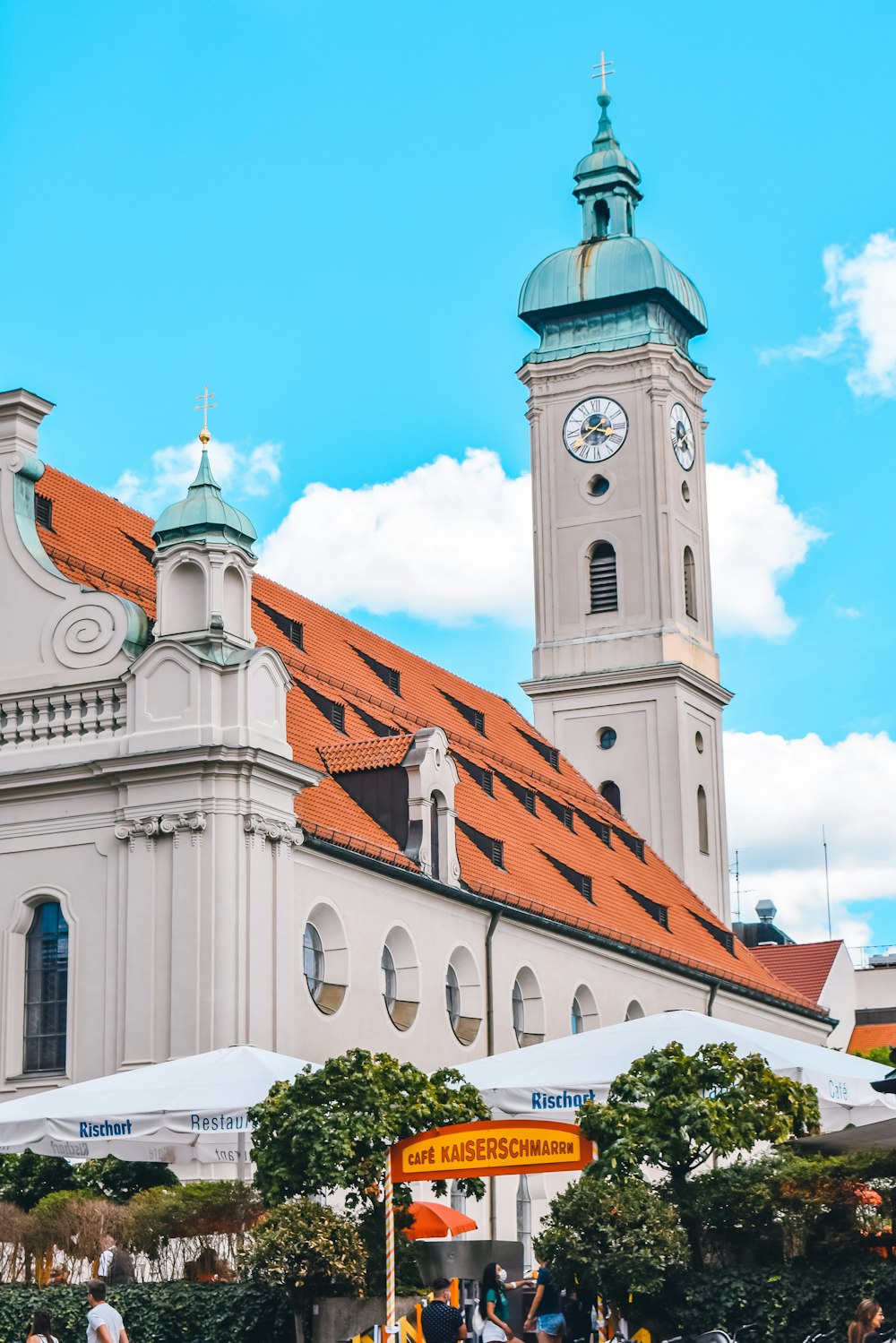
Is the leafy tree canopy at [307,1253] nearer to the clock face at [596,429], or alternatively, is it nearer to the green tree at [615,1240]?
the green tree at [615,1240]

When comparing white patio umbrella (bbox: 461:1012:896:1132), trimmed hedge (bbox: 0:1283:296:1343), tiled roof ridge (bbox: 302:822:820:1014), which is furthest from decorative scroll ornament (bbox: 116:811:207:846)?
trimmed hedge (bbox: 0:1283:296:1343)

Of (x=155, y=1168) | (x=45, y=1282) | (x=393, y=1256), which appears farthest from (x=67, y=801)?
(x=393, y=1256)

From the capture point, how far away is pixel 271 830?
30.2 m

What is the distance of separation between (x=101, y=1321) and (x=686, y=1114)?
217 inches

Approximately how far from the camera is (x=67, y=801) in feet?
101

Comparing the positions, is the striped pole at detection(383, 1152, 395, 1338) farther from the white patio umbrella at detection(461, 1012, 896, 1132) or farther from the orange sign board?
the white patio umbrella at detection(461, 1012, 896, 1132)

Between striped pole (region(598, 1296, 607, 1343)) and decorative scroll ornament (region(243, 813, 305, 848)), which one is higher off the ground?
decorative scroll ornament (region(243, 813, 305, 848))

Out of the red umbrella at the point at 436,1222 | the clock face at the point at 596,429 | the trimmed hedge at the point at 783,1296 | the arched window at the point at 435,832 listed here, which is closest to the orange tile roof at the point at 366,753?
the arched window at the point at 435,832

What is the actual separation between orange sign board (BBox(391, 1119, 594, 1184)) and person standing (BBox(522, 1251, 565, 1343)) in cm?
198

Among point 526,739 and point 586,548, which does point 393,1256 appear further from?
point 586,548

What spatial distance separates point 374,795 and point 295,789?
17.1 feet

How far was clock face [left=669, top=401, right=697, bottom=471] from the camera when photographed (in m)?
57.8

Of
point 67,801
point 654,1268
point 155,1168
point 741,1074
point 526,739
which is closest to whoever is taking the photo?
point 654,1268

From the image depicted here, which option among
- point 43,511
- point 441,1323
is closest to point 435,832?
point 43,511
